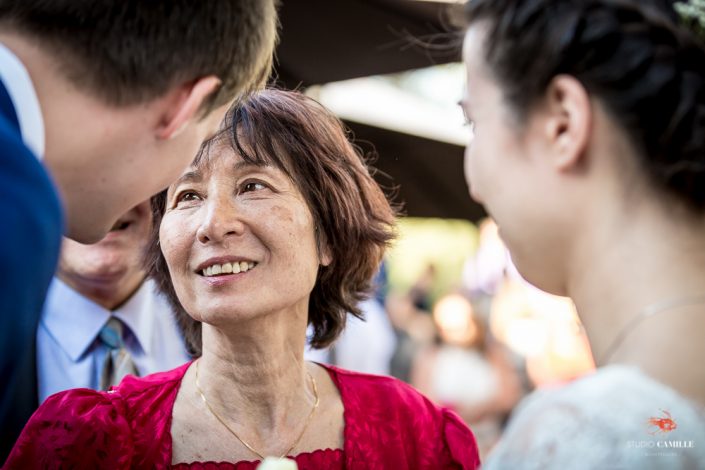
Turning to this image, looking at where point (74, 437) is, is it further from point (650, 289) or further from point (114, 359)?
point (650, 289)

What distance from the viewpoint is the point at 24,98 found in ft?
4.38

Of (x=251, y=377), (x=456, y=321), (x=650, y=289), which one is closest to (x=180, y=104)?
(x=650, y=289)

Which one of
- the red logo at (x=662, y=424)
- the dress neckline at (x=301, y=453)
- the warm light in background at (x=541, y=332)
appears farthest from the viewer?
the warm light in background at (x=541, y=332)

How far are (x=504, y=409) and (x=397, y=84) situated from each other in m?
4.06

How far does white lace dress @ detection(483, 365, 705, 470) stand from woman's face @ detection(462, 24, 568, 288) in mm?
296

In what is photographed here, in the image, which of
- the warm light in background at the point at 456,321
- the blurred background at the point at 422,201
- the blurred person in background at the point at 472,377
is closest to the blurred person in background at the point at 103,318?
the blurred background at the point at 422,201

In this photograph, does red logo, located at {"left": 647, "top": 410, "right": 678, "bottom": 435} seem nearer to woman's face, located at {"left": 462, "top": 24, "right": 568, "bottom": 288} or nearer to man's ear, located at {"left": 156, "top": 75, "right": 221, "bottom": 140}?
woman's face, located at {"left": 462, "top": 24, "right": 568, "bottom": 288}

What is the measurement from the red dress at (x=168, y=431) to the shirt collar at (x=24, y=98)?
0.96 metres

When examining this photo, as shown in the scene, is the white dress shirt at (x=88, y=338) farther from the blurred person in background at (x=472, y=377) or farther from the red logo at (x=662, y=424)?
the blurred person in background at (x=472, y=377)

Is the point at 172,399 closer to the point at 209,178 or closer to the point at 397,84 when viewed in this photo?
the point at 209,178

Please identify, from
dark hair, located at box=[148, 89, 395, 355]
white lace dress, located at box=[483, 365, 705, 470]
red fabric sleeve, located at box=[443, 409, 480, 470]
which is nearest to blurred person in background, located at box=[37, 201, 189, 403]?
dark hair, located at box=[148, 89, 395, 355]

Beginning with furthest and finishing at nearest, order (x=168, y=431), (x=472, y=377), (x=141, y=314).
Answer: (x=472, y=377) → (x=141, y=314) → (x=168, y=431)

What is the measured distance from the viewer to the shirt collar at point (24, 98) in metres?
1.32

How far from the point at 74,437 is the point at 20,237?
1.02m
